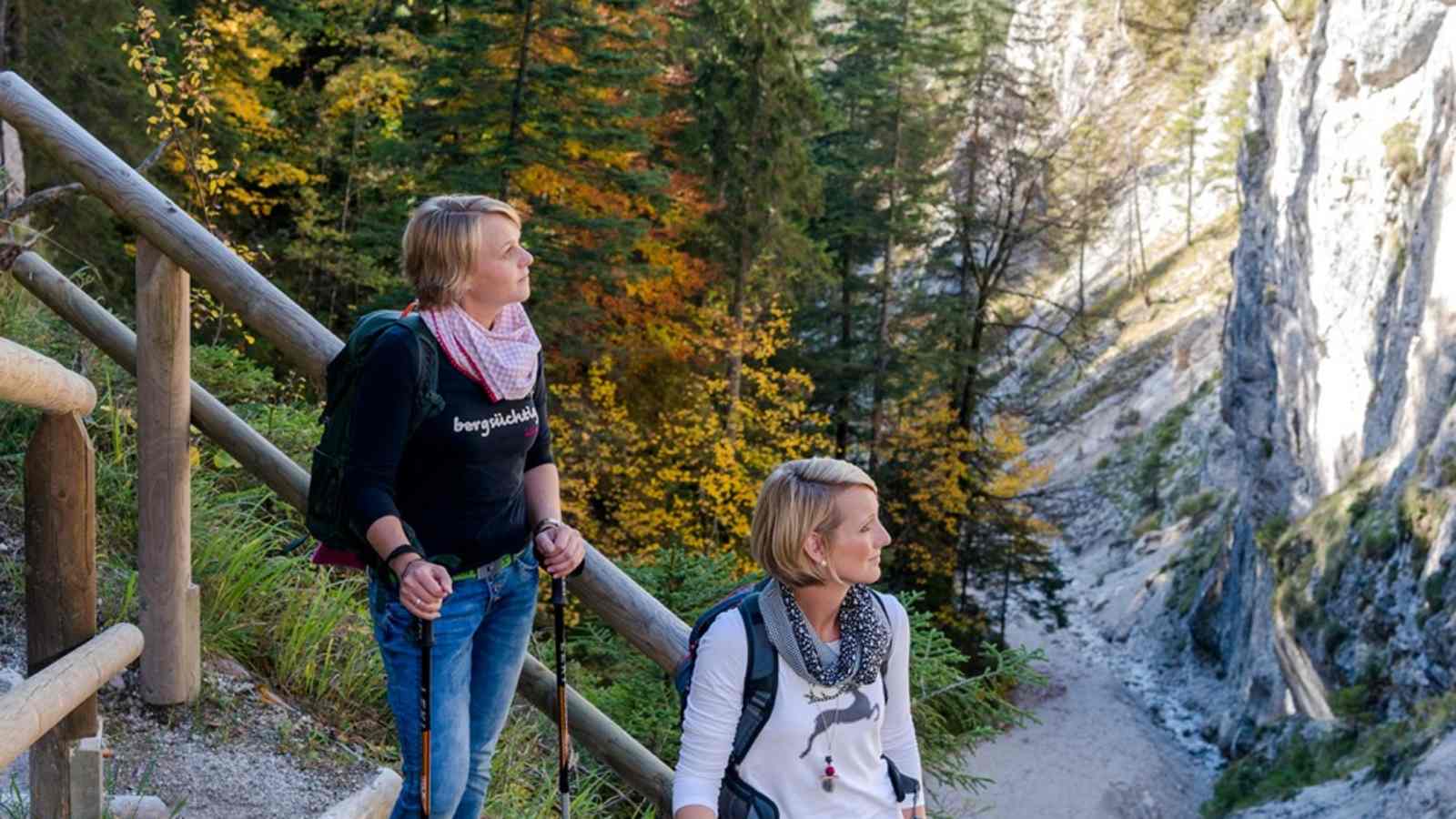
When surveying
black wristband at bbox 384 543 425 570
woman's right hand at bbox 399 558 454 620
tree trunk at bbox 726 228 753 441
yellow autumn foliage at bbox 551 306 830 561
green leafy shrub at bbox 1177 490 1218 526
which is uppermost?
black wristband at bbox 384 543 425 570

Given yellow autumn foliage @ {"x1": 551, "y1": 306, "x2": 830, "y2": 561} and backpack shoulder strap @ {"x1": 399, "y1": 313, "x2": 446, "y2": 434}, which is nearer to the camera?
backpack shoulder strap @ {"x1": 399, "y1": 313, "x2": 446, "y2": 434}

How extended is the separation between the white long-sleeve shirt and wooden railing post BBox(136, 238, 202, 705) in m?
1.65

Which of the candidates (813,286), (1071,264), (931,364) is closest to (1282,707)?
(931,364)

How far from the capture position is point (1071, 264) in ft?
179

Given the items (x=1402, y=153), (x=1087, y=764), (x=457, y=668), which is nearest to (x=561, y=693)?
(x=457, y=668)

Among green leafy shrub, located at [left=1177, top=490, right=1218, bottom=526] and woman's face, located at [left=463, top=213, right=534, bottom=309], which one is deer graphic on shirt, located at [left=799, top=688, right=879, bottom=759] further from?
green leafy shrub, located at [left=1177, top=490, right=1218, bottom=526]

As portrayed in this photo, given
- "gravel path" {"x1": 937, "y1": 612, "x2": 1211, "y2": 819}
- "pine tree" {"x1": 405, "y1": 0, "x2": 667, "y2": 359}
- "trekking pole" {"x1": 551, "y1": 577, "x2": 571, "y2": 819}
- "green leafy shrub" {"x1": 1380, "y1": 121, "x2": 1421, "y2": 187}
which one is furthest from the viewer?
"green leafy shrub" {"x1": 1380, "y1": 121, "x2": 1421, "y2": 187}

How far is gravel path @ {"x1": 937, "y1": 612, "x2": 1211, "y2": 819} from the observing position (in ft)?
67.0

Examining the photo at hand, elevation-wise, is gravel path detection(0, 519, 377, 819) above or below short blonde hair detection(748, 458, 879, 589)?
below

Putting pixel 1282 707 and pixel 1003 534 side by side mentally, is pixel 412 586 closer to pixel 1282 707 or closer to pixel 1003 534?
pixel 1282 707

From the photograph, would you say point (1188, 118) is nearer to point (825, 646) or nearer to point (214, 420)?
point (214, 420)

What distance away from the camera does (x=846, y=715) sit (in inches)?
100

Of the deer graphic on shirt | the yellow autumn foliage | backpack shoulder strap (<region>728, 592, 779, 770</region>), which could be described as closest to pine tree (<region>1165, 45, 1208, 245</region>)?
the yellow autumn foliage

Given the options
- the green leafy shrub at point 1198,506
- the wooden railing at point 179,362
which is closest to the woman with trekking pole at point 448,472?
the wooden railing at point 179,362
